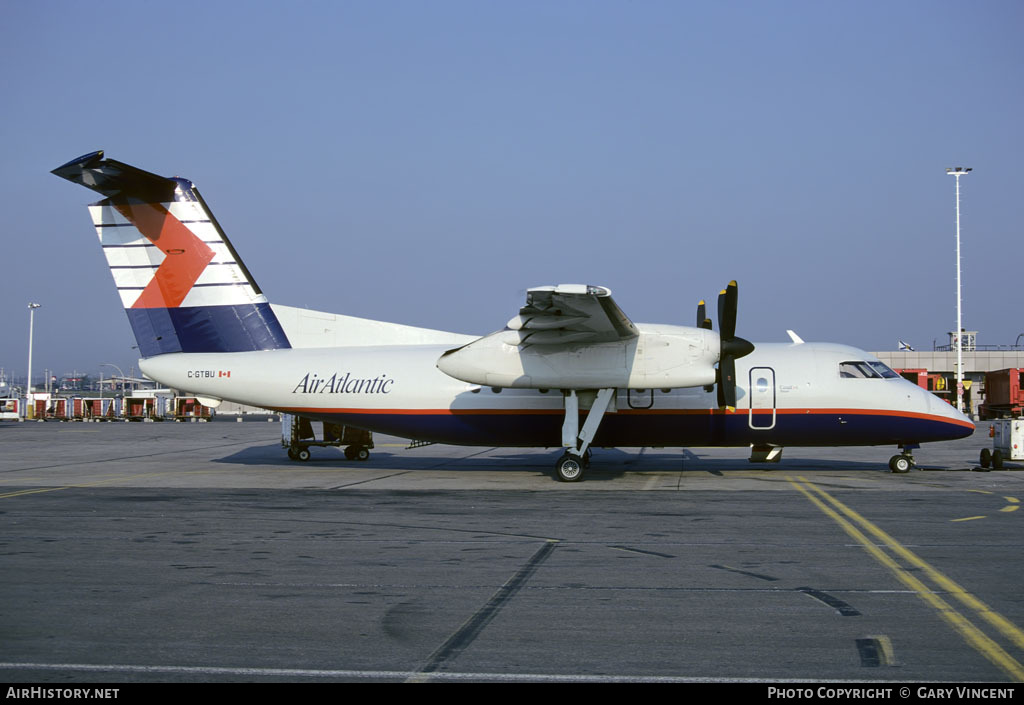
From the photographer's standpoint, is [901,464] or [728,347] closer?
[728,347]

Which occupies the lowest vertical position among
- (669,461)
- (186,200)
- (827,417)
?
(669,461)

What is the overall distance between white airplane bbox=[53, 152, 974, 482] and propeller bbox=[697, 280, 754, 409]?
71 centimetres

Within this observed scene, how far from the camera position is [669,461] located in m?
26.7

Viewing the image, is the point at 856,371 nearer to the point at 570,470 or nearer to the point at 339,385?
the point at 570,470

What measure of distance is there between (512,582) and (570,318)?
32.9 ft

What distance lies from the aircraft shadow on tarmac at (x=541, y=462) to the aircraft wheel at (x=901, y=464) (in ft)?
3.31

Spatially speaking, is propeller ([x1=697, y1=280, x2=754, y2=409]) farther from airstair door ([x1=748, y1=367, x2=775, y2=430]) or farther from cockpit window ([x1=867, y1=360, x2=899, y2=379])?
cockpit window ([x1=867, y1=360, x2=899, y2=379])

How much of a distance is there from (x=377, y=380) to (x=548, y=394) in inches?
168

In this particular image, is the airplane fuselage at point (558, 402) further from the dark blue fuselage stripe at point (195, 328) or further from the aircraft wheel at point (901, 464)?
the aircraft wheel at point (901, 464)

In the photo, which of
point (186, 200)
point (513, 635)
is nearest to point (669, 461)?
point (186, 200)

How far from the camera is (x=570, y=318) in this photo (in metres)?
18.3

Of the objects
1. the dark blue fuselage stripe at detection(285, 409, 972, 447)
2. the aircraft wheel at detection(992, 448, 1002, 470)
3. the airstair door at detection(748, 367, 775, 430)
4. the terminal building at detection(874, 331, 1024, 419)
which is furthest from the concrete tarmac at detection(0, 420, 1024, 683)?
Answer: the terminal building at detection(874, 331, 1024, 419)

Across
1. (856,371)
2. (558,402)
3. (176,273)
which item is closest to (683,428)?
(558,402)

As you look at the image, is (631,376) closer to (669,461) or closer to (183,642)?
(669,461)
